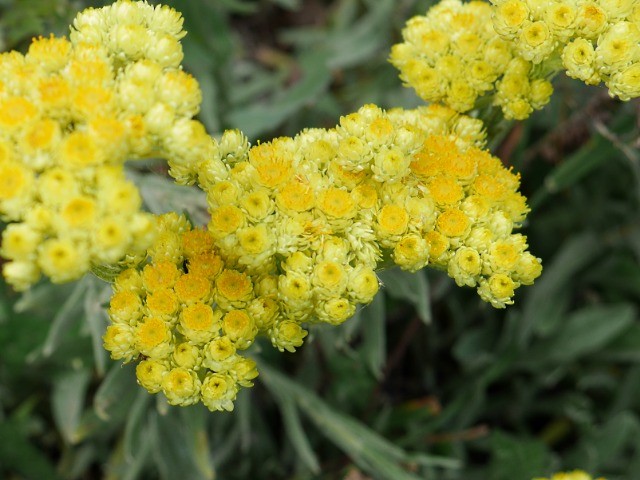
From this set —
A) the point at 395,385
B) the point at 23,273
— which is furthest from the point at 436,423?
the point at 23,273

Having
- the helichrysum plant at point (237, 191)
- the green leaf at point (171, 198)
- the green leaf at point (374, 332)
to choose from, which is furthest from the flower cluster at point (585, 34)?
the green leaf at point (374, 332)

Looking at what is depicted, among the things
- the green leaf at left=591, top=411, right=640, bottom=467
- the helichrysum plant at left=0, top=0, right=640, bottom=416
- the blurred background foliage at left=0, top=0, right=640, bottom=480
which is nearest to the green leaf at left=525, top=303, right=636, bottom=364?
A: the blurred background foliage at left=0, top=0, right=640, bottom=480

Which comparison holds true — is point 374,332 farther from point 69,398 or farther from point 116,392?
point 69,398

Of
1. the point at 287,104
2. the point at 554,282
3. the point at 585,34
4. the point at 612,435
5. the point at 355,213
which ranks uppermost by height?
the point at 287,104

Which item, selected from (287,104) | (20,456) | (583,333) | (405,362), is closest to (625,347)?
(583,333)

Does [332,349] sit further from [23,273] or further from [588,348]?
[23,273]

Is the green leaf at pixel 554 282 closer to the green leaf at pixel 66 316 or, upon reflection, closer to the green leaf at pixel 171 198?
the green leaf at pixel 171 198

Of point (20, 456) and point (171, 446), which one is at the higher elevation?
point (20, 456)
